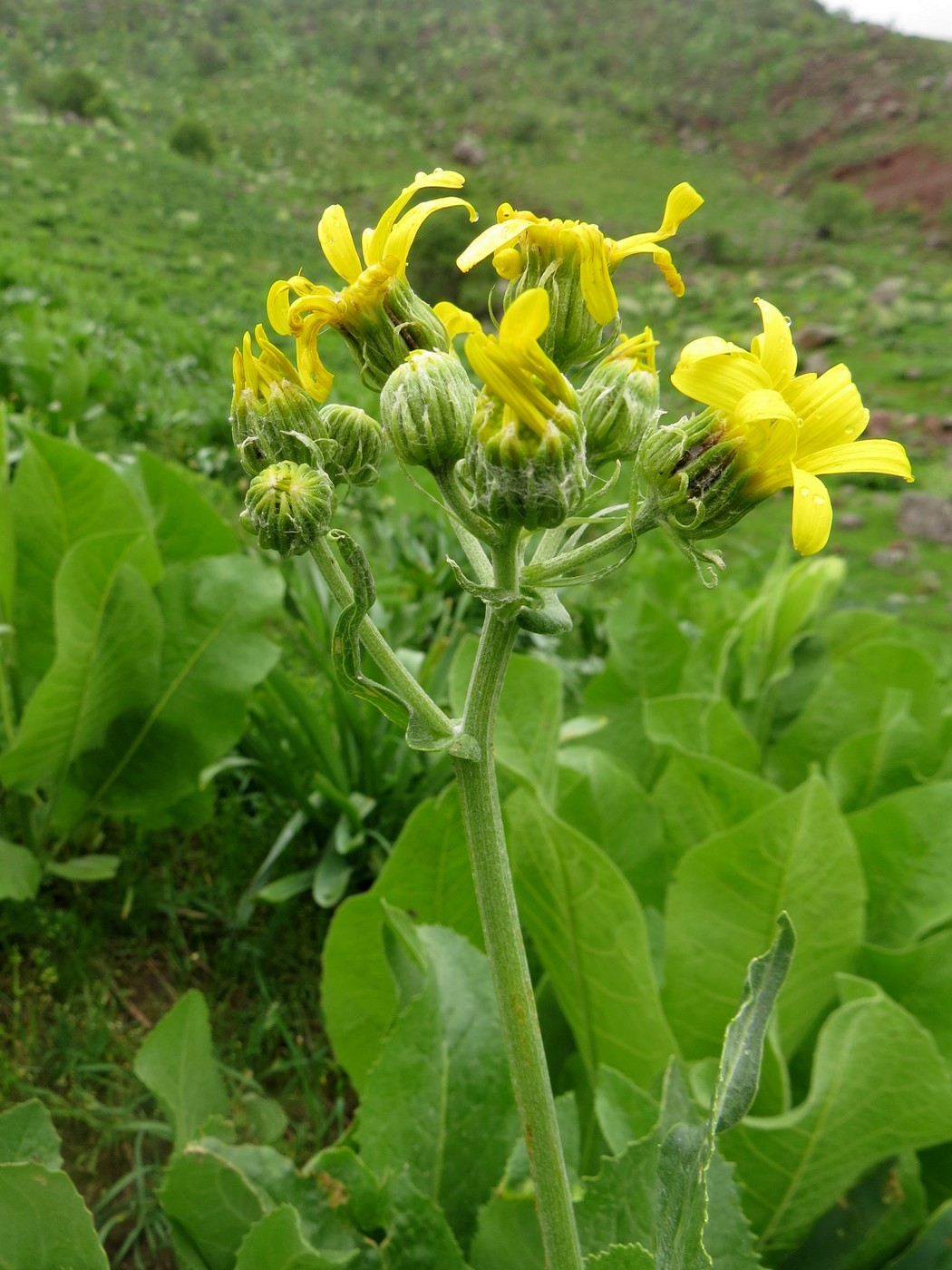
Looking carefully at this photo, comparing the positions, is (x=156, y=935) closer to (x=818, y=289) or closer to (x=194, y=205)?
(x=194, y=205)

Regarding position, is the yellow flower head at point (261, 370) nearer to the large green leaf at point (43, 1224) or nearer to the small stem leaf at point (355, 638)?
the small stem leaf at point (355, 638)

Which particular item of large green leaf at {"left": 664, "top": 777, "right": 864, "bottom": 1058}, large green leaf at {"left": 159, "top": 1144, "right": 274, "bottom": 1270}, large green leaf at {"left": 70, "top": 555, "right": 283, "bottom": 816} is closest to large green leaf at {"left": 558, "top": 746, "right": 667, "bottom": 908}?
large green leaf at {"left": 664, "top": 777, "right": 864, "bottom": 1058}

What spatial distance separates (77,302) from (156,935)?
888cm

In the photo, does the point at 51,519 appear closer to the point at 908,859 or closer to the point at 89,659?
the point at 89,659

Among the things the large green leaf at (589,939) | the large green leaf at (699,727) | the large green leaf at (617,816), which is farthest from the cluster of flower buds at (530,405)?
the large green leaf at (699,727)

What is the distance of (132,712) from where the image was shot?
248 centimetres

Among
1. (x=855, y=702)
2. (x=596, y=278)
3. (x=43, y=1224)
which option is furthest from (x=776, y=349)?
(x=855, y=702)

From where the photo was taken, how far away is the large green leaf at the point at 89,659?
6.98 ft

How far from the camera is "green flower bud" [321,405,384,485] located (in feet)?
3.51

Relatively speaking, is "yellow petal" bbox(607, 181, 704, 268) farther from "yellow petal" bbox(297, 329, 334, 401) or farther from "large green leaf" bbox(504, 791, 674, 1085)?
"large green leaf" bbox(504, 791, 674, 1085)

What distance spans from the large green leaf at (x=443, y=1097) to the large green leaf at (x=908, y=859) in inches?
39.4

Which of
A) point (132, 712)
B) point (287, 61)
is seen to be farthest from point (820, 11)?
point (132, 712)

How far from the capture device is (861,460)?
909mm

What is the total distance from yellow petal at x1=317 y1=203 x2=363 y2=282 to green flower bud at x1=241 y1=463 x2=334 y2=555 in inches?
10.0
